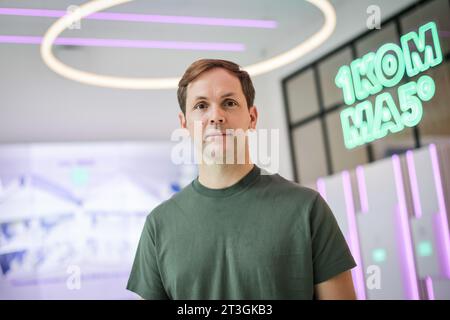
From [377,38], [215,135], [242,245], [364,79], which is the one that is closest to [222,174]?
[215,135]

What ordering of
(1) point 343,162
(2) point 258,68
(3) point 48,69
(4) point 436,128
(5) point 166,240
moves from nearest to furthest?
(5) point 166,240, (2) point 258,68, (4) point 436,128, (3) point 48,69, (1) point 343,162

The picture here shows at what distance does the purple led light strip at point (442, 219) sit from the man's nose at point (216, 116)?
2.61m

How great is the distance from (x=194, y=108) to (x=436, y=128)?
9.98 ft

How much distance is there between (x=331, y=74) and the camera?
17.1 ft

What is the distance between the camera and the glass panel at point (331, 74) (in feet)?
15.7

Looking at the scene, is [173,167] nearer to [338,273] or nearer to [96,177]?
[96,177]

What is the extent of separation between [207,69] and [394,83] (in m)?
1.72

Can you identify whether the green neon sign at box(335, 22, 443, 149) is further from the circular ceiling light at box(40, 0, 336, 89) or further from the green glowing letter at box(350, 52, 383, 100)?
the circular ceiling light at box(40, 0, 336, 89)

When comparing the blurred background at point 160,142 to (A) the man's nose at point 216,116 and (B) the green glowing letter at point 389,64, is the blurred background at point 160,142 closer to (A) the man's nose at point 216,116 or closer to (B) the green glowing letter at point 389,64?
(B) the green glowing letter at point 389,64

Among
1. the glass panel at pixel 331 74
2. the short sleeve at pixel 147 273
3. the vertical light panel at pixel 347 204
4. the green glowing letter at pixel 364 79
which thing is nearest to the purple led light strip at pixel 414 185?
the vertical light panel at pixel 347 204

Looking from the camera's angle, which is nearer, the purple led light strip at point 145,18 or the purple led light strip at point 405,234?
the purple led light strip at point 145,18

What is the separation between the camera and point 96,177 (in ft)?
17.4
